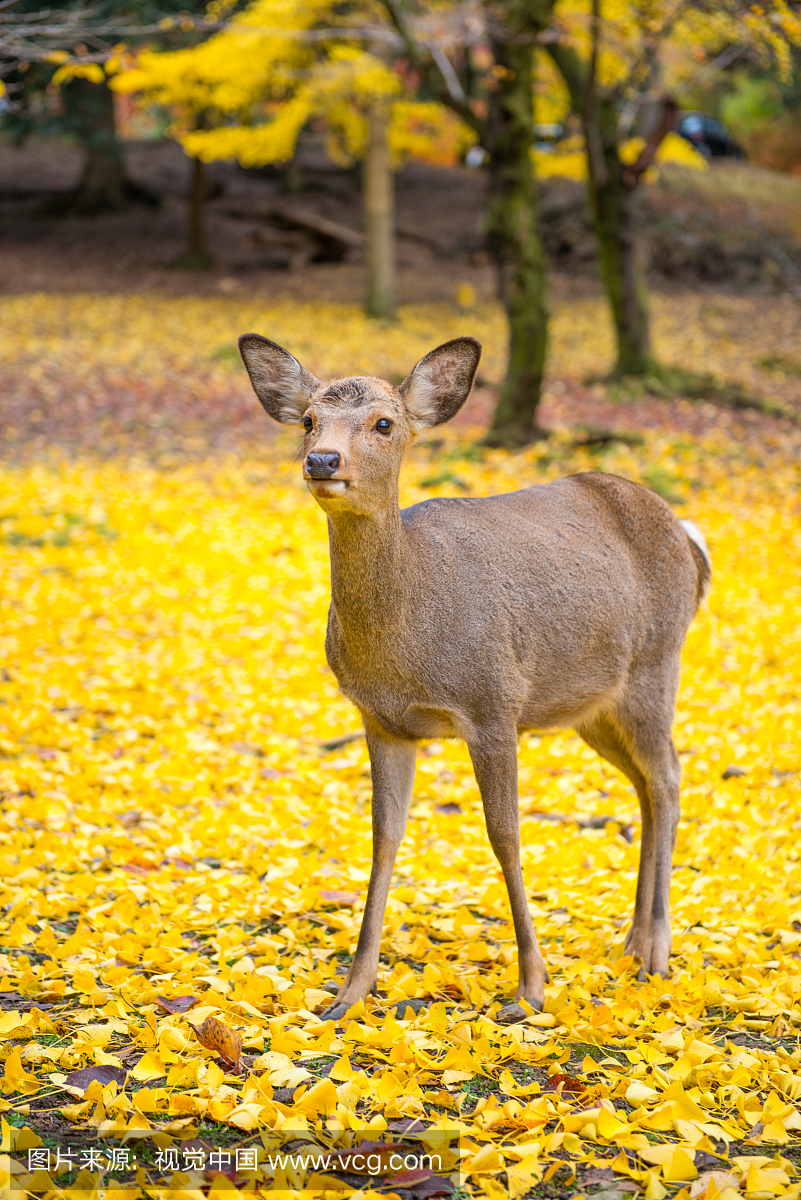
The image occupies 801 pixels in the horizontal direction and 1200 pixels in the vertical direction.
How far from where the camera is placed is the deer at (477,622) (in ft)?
11.5

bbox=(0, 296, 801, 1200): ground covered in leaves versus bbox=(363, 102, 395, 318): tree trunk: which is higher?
bbox=(363, 102, 395, 318): tree trunk

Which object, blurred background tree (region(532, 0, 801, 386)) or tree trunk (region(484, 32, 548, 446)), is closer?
tree trunk (region(484, 32, 548, 446))

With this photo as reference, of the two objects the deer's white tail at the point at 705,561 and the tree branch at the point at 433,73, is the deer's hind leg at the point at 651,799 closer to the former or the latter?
the deer's white tail at the point at 705,561

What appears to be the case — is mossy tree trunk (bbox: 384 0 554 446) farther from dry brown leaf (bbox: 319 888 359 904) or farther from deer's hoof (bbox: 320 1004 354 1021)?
deer's hoof (bbox: 320 1004 354 1021)

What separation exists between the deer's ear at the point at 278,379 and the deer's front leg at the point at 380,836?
1.15 meters

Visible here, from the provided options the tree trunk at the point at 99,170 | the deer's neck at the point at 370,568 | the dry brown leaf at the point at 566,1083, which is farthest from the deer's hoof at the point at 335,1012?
the tree trunk at the point at 99,170

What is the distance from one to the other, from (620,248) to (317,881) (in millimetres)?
12174

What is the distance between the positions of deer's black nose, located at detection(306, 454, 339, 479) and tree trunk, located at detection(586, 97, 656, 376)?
12.4 metres

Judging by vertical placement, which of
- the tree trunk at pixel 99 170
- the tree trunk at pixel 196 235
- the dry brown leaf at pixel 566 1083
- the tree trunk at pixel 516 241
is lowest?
the dry brown leaf at pixel 566 1083

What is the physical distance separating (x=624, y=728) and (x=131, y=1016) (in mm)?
2083

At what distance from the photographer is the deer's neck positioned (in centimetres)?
348

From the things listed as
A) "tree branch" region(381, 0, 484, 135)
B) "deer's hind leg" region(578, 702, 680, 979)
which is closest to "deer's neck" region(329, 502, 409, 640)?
"deer's hind leg" region(578, 702, 680, 979)

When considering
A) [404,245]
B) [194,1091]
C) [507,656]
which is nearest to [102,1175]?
[194,1091]

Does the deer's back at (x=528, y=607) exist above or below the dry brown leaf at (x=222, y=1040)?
above
